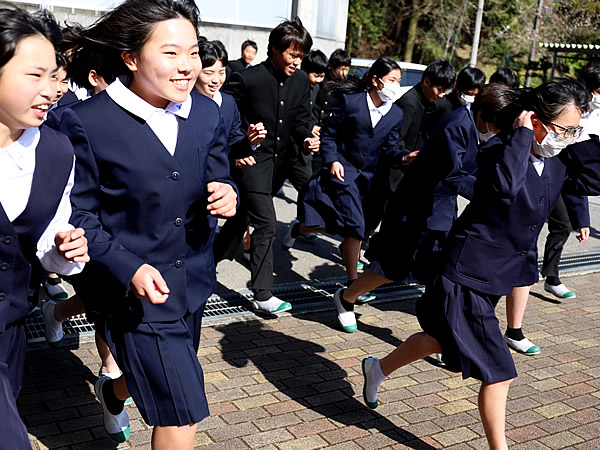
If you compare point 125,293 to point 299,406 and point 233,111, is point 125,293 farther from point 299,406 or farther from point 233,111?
point 233,111

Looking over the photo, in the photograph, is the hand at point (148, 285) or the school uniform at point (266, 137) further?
the school uniform at point (266, 137)

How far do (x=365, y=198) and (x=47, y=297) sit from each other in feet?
8.52

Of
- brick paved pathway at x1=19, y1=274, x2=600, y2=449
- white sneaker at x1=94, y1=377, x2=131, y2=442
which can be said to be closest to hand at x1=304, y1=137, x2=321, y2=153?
brick paved pathway at x1=19, y1=274, x2=600, y2=449

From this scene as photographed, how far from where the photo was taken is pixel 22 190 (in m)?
2.29

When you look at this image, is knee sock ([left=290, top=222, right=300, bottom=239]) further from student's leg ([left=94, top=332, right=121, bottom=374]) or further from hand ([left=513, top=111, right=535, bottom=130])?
hand ([left=513, top=111, right=535, bottom=130])

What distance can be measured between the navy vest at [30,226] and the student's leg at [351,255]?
11.9 ft

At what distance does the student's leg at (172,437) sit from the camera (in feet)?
8.96

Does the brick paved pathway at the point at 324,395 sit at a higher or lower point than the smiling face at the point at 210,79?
lower

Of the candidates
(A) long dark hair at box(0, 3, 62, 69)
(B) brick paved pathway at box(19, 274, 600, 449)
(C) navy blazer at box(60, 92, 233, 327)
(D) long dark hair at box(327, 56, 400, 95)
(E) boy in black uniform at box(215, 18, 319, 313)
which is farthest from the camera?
(D) long dark hair at box(327, 56, 400, 95)

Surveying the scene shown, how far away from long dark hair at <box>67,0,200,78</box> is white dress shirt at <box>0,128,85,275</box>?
0.54m

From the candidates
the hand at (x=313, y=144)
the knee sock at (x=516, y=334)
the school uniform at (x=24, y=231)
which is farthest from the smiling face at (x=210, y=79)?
the school uniform at (x=24, y=231)

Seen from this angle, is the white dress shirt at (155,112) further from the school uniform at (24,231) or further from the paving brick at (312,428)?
the paving brick at (312,428)

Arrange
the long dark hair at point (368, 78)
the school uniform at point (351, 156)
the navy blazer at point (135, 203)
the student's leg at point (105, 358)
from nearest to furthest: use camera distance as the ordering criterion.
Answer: the navy blazer at point (135, 203), the student's leg at point (105, 358), the long dark hair at point (368, 78), the school uniform at point (351, 156)

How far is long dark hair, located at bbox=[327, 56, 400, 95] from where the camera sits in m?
5.70
